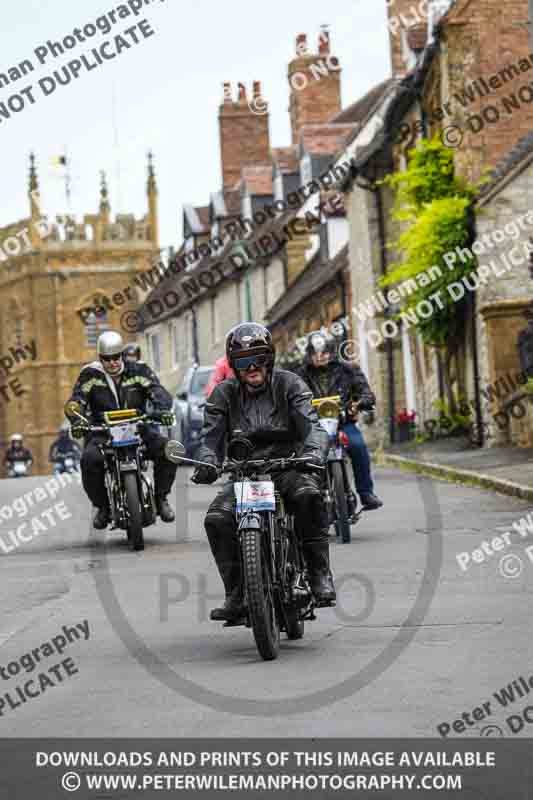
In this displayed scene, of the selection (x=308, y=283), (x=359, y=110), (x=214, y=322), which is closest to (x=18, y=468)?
(x=308, y=283)

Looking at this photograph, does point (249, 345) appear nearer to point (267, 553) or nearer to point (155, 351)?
point (267, 553)

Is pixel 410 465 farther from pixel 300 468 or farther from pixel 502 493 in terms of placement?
pixel 300 468

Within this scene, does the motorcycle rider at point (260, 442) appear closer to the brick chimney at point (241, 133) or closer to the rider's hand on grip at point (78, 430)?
the rider's hand on grip at point (78, 430)

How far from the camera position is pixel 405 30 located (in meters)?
→ 38.3

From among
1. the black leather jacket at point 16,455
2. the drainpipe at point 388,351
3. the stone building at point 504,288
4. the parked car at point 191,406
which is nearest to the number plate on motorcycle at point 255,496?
the stone building at point 504,288

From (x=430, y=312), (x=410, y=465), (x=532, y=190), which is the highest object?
(x=532, y=190)

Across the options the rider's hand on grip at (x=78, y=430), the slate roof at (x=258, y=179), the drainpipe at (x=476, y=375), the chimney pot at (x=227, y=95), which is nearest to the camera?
the rider's hand on grip at (x=78, y=430)

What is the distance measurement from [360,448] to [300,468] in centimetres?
640

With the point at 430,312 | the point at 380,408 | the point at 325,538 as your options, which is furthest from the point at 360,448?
the point at 380,408

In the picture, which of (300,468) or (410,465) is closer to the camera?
(300,468)

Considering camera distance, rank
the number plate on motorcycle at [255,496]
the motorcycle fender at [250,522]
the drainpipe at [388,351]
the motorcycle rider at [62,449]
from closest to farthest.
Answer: the motorcycle fender at [250,522] → the number plate on motorcycle at [255,496] → the drainpipe at [388,351] → the motorcycle rider at [62,449]

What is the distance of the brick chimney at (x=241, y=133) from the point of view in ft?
202

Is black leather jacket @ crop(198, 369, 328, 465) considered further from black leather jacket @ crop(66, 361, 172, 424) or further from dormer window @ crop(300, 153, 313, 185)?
dormer window @ crop(300, 153, 313, 185)
